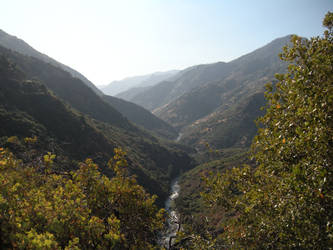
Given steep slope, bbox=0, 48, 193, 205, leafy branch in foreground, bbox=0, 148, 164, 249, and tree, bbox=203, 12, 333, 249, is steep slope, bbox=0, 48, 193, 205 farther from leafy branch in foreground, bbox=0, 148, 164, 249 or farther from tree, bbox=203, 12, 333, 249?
tree, bbox=203, 12, 333, 249

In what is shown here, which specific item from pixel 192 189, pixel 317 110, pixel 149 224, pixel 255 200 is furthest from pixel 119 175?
pixel 192 189

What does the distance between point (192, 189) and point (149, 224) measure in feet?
274

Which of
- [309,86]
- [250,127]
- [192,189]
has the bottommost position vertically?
[192,189]

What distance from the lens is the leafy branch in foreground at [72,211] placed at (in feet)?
14.5

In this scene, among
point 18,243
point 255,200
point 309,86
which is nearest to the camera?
point 18,243

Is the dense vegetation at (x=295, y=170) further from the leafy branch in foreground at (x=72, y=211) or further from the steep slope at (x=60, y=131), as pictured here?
the steep slope at (x=60, y=131)

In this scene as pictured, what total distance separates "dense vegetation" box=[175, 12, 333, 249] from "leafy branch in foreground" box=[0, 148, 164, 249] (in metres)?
2.92

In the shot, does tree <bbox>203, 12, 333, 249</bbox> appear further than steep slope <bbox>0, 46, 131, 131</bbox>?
No

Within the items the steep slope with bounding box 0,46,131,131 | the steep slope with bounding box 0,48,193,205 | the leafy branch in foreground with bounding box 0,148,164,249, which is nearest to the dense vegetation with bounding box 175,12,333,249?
the leafy branch in foreground with bounding box 0,148,164,249

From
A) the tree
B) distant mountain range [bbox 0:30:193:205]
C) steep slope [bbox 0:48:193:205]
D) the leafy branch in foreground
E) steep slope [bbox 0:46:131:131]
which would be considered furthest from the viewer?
steep slope [bbox 0:46:131:131]

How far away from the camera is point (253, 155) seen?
8891 mm

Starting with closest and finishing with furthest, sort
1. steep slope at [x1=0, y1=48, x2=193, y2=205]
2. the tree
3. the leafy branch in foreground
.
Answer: the leafy branch in foreground < the tree < steep slope at [x1=0, y1=48, x2=193, y2=205]

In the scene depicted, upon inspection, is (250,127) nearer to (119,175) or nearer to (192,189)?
(192,189)

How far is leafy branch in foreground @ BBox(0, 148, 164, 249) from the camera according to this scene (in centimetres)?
443
